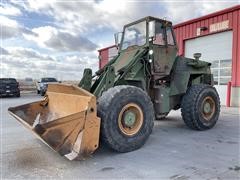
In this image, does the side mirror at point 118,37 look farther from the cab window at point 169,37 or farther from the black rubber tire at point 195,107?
the black rubber tire at point 195,107

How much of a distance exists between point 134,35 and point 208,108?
263 cm

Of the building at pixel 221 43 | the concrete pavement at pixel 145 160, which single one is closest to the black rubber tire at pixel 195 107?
the concrete pavement at pixel 145 160

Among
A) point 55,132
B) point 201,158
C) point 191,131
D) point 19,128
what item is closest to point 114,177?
point 55,132

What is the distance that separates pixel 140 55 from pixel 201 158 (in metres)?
2.52

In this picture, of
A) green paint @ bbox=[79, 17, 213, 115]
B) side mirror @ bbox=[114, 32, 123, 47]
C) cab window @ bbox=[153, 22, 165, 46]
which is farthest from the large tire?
side mirror @ bbox=[114, 32, 123, 47]

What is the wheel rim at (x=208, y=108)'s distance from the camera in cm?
654

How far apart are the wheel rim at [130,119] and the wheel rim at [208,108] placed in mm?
2300

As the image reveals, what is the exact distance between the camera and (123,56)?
20.9ft

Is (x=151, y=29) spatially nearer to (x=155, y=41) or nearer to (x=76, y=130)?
(x=155, y=41)

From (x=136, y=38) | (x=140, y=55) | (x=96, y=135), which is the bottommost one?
(x=96, y=135)

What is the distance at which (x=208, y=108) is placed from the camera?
670 centimetres

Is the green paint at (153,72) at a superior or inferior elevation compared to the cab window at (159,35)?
Answer: inferior

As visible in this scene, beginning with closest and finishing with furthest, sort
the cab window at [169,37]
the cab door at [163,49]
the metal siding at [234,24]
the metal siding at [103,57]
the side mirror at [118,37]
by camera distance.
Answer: the cab door at [163,49], the cab window at [169,37], the side mirror at [118,37], the metal siding at [234,24], the metal siding at [103,57]

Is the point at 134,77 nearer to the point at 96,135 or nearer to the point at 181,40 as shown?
the point at 96,135
